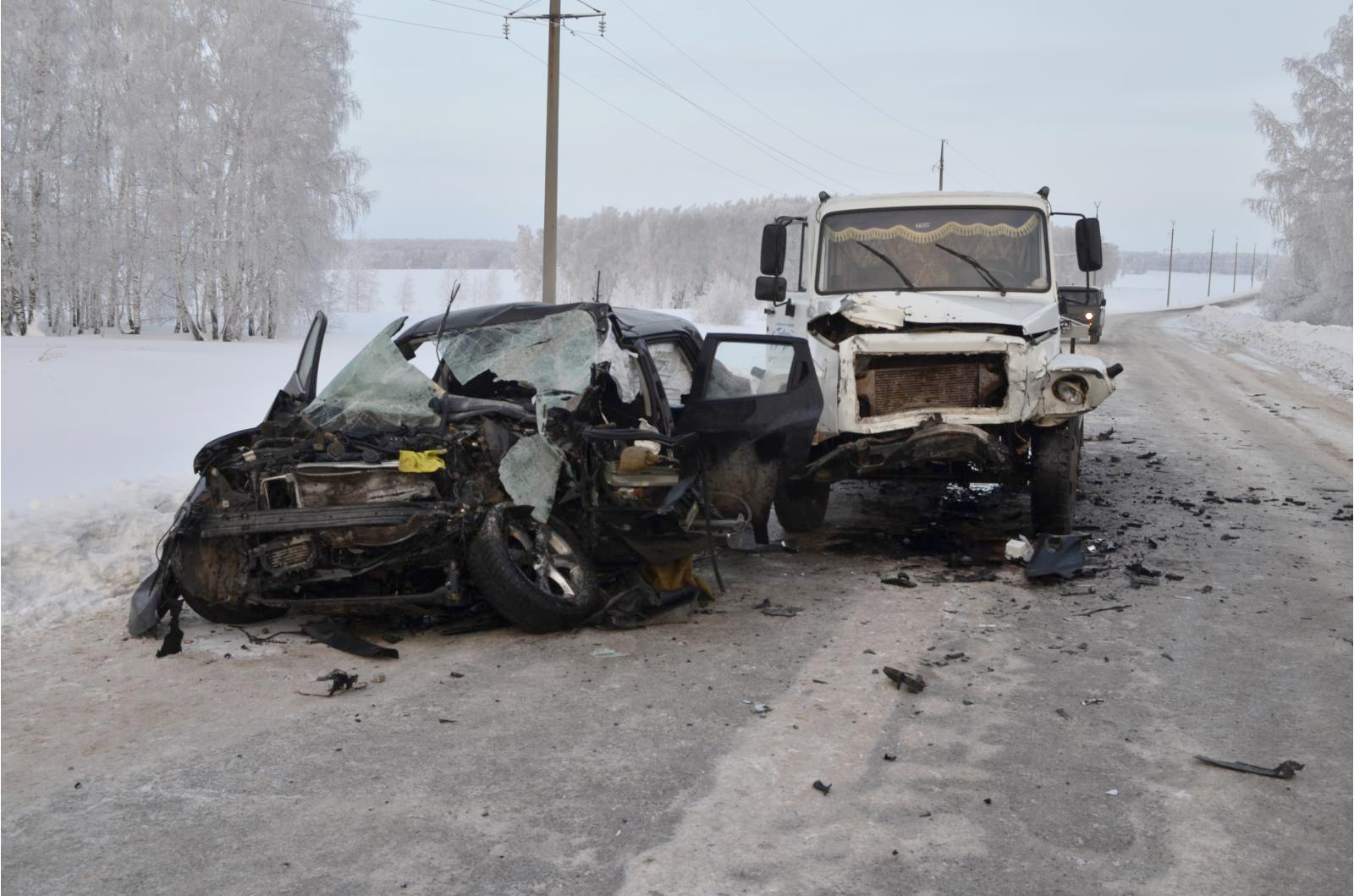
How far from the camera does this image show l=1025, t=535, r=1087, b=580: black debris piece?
6777 mm

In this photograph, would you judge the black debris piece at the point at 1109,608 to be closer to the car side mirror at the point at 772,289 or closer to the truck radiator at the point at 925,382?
the truck radiator at the point at 925,382

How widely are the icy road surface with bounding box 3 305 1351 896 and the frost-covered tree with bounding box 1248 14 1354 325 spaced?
36923 mm

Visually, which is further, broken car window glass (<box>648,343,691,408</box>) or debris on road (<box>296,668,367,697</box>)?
broken car window glass (<box>648,343,691,408</box>)

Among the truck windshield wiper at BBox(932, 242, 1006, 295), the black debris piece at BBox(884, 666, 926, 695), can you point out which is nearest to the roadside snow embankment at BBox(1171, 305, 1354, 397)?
the truck windshield wiper at BBox(932, 242, 1006, 295)

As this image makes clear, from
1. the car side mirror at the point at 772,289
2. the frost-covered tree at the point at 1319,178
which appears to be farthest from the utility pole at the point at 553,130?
the frost-covered tree at the point at 1319,178

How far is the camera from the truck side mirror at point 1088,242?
8609 millimetres

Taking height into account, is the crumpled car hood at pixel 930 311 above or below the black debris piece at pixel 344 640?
above

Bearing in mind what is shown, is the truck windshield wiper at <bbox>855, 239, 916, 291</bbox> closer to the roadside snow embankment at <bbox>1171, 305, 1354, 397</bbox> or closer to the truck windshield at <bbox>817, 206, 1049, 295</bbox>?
the truck windshield at <bbox>817, 206, 1049, 295</bbox>

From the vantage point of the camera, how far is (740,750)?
414cm

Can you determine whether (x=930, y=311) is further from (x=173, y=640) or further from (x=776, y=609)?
(x=173, y=640)

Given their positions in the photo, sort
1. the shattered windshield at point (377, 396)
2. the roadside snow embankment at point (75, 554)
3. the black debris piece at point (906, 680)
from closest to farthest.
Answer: the black debris piece at point (906, 680) < the shattered windshield at point (377, 396) < the roadside snow embankment at point (75, 554)

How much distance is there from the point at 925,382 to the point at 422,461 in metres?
3.66

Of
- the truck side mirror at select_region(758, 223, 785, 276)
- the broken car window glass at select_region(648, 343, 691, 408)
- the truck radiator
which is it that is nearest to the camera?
→ the broken car window glass at select_region(648, 343, 691, 408)

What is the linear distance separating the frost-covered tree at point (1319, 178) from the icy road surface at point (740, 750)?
36.9m
